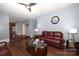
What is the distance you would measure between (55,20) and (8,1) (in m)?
0.96

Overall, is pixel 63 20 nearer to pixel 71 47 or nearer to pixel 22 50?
pixel 71 47

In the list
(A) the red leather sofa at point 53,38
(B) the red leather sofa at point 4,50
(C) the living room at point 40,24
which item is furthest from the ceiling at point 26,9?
(B) the red leather sofa at point 4,50

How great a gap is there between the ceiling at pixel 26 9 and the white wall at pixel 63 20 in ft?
0.27

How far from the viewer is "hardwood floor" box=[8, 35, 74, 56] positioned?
2027 millimetres

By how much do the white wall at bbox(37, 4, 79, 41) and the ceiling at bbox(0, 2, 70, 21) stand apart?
0.08 meters

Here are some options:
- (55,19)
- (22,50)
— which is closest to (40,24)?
(55,19)

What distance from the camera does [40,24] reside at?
2100 mm

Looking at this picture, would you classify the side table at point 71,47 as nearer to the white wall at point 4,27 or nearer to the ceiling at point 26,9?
the ceiling at point 26,9

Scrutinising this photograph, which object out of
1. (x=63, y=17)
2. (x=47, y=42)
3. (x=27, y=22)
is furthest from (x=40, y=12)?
(x=47, y=42)

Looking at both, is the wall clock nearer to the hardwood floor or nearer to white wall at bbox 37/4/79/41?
white wall at bbox 37/4/79/41

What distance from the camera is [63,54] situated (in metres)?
2.05

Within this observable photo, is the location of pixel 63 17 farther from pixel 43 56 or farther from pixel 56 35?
pixel 43 56

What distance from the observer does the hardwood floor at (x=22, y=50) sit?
2027 mm

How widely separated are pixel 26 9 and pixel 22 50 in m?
0.79
